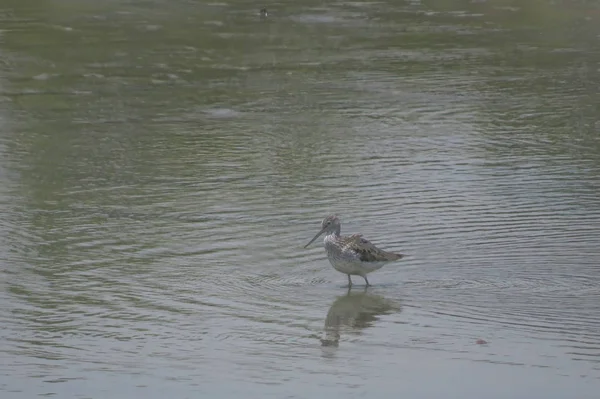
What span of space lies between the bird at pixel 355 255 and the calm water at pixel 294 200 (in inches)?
8.0

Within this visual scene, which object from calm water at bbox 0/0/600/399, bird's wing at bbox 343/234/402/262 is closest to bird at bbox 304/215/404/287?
bird's wing at bbox 343/234/402/262

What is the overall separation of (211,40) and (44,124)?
20.3 ft

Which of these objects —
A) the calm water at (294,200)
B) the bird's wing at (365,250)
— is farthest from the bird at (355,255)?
the calm water at (294,200)

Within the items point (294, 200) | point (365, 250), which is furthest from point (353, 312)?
point (294, 200)

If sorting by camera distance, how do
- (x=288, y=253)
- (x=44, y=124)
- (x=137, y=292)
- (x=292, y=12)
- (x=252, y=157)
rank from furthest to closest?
1. (x=292, y=12)
2. (x=44, y=124)
3. (x=252, y=157)
4. (x=288, y=253)
5. (x=137, y=292)

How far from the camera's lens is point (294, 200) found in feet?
53.2

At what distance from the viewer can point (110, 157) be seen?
59.7 feet

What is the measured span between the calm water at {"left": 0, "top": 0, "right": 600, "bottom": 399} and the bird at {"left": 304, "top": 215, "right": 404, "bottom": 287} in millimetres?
204

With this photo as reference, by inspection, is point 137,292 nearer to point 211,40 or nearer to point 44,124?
point 44,124

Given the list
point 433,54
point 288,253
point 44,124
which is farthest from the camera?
point 433,54

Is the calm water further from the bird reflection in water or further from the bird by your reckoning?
the bird

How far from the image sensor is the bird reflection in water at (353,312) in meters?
12.0

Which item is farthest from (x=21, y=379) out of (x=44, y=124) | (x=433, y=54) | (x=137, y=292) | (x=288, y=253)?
(x=433, y=54)

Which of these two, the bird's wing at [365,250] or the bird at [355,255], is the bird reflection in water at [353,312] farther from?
the bird's wing at [365,250]
